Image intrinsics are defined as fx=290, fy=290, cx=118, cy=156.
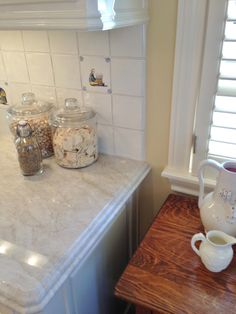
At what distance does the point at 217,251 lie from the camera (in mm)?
703

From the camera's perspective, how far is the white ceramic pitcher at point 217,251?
27.7 inches

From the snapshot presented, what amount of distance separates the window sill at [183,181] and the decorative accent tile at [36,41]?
0.62 metres

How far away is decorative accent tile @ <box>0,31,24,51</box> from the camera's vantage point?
42.8 inches

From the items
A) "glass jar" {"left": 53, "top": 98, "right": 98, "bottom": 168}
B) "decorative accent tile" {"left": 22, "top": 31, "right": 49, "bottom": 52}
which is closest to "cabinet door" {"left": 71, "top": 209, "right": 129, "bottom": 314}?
"glass jar" {"left": 53, "top": 98, "right": 98, "bottom": 168}

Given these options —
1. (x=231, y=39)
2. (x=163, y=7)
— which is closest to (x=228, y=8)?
(x=231, y=39)

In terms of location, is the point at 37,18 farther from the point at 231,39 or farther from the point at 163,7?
the point at 231,39

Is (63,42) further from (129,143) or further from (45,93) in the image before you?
(129,143)

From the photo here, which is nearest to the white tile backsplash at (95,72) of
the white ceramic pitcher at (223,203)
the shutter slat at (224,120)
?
the shutter slat at (224,120)

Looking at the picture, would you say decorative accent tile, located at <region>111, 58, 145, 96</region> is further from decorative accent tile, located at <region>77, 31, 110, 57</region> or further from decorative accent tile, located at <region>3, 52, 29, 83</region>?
decorative accent tile, located at <region>3, 52, 29, 83</region>

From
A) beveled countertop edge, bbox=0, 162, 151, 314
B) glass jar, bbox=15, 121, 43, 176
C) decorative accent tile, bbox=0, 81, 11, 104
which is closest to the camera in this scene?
beveled countertop edge, bbox=0, 162, 151, 314

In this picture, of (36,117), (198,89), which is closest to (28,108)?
(36,117)

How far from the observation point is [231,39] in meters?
0.77

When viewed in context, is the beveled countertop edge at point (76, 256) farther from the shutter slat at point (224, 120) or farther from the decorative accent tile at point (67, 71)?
the decorative accent tile at point (67, 71)

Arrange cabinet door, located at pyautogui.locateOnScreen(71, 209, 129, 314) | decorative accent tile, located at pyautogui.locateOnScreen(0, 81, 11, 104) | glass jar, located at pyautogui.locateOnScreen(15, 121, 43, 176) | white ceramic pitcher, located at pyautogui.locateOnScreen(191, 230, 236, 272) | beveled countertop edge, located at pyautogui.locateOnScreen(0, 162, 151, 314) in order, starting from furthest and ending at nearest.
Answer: decorative accent tile, located at pyautogui.locateOnScreen(0, 81, 11, 104), glass jar, located at pyautogui.locateOnScreen(15, 121, 43, 176), cabinet door, located at pyautogui.locateOnScreen(71, 209, 129, 314), white ceramic pitcher, located at pyautogui.locateOnScreen(191, 230, 236, 272), beveled countertop edge, located at pyautogui.locateOnScreen(0, 162, 151, 314)
